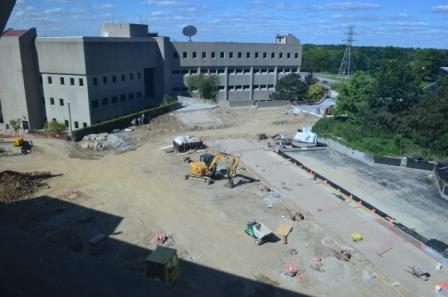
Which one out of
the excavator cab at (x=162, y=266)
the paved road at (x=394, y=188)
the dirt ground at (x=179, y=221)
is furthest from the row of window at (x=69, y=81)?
the excavator cab at (x=162, y=266)

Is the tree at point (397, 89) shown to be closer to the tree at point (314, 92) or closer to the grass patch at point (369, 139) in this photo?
the grass patch at point (369, 139)

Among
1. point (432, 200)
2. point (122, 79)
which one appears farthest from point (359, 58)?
point (432, 200)

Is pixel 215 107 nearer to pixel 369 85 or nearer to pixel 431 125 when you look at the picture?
pixel 369 85

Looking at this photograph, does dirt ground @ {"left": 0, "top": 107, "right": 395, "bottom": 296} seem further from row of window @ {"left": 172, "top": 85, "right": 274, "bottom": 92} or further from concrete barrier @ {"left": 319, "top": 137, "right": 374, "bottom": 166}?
row of window @ {"left": 172, "top": 85, "right": 274, "bottom": 92}

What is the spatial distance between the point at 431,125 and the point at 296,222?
2000cm

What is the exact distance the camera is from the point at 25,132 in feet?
148

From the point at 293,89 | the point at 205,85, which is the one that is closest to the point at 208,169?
the point at 205,85

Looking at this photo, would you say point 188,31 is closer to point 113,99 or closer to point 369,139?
point 113,99

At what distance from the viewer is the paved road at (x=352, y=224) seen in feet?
60.3

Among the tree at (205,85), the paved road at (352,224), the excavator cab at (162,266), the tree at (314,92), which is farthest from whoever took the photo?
the tree at (314,92)

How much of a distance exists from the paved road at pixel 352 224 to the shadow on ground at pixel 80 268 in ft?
18.9

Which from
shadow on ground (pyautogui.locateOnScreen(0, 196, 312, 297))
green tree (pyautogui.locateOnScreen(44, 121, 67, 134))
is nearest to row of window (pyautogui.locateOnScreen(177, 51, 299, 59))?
green tree (pyautogui.locateOnScreen(44, 121, 67, 134))

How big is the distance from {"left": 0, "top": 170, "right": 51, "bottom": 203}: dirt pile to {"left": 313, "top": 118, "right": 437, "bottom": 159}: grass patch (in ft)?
93.3

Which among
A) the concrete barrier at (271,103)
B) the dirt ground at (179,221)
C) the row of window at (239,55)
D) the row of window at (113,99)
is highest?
the row of window at (239,55)
